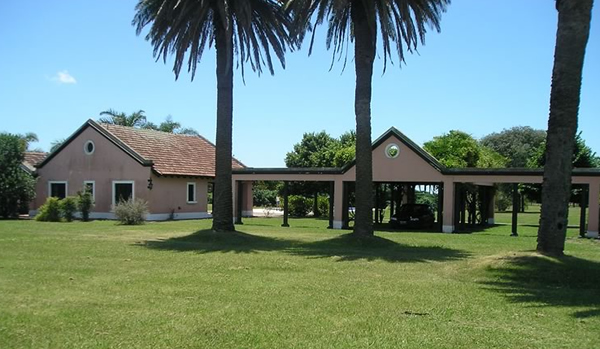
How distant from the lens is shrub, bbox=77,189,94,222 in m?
34.2

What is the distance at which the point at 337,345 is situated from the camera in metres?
6.91

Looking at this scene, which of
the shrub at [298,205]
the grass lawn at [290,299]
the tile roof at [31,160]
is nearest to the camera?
the grass lawn at [290,299]

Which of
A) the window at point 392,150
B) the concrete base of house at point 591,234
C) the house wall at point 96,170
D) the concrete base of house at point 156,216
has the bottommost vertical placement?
the concrete base of house at point 156,216

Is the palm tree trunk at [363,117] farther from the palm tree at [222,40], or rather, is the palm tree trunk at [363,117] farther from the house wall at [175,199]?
the house wall at [175,199]

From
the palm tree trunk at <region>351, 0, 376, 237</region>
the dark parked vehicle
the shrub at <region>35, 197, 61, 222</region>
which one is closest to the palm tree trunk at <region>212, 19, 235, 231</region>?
the palm tree trunk at <region>351, 0, 376, 237</region>

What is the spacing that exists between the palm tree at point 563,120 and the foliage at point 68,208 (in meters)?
28.1

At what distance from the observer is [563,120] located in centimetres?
1334

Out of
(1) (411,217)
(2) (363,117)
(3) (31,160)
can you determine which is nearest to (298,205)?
(1) (411,217)

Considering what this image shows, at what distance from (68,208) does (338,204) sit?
53.4 ft

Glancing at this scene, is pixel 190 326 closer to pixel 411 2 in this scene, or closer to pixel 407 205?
pixel 411 2

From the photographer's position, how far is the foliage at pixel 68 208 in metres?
33.4

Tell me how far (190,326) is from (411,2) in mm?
15700

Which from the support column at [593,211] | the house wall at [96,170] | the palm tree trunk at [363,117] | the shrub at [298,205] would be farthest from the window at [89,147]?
the support column at [593,211]

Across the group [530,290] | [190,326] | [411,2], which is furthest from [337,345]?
[411,2]
